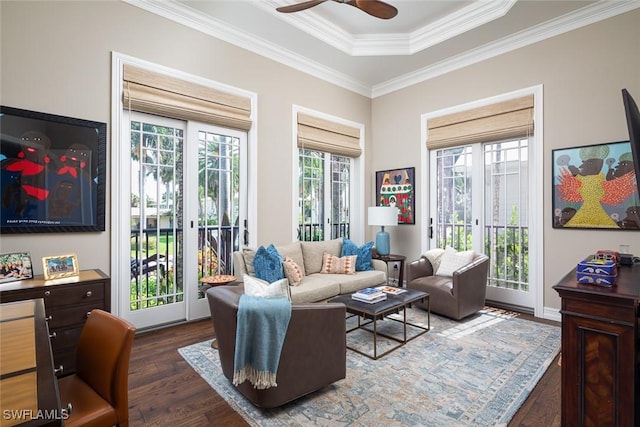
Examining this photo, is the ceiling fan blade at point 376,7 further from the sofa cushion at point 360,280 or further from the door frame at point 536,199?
the sofa cushion at point 360,280

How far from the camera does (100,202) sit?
3006 mm

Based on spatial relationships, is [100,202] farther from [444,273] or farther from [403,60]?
[403,60]

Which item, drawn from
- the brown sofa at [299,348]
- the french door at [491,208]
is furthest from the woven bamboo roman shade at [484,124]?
the brown sofa at [299,348]

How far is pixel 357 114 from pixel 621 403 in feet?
16.0

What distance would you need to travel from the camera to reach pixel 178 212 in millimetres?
3662

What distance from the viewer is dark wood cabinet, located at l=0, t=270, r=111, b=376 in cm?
228

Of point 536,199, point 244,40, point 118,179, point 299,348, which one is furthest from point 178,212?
point 536,199

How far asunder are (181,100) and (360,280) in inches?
115

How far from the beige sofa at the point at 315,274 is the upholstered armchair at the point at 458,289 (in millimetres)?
557

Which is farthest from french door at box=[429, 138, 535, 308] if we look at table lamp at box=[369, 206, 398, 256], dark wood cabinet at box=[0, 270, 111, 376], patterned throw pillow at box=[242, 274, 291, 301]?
dark wood cabinet at box=[0, 270, 111, 376]

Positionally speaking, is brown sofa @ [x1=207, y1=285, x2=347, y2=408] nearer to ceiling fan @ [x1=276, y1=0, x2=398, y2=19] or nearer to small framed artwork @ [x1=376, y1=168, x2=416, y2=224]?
ceiling fan @ [x1=276, y1=0, x2=398, y2=19]

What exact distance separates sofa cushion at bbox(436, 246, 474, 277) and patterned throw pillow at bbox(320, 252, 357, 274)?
1.13 metres

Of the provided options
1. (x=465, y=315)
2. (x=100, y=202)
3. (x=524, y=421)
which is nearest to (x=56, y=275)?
(x=100, y=202)

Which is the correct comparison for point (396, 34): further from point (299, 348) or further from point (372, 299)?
point (299, 348)
